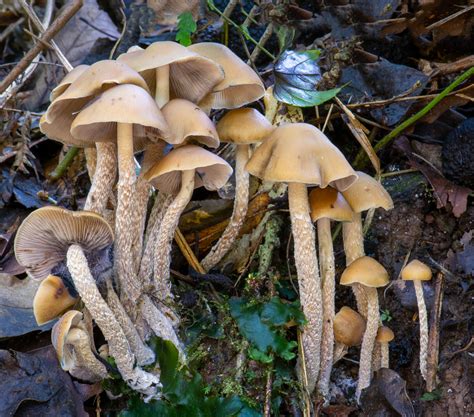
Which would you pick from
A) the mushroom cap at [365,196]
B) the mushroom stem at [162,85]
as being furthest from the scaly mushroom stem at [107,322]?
the mushroom cap at [365,196]

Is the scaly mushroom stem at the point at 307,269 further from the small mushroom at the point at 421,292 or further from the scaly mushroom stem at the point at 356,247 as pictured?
the small mushroom at the point at 421,292

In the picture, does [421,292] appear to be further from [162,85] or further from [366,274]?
[162,85]

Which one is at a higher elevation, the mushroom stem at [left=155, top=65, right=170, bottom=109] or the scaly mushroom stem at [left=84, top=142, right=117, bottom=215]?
the mushroom stem at [left=155, top=65, right=170, bottom=109]

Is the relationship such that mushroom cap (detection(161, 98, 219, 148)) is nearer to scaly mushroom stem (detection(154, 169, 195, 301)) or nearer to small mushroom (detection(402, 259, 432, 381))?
scaly mushroom stem (detection(154, 169, 195, 301))

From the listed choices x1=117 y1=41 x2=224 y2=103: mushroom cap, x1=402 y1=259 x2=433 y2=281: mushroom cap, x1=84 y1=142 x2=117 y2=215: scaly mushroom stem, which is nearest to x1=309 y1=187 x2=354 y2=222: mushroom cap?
x1=402 y1=259 x2=433 y2=281: mushroom cap

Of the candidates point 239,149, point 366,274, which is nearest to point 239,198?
point 239,149

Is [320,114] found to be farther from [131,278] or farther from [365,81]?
[131,278]

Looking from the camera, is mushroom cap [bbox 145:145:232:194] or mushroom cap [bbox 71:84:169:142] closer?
mushroom cap [bbox 71:84:169:142]
